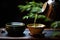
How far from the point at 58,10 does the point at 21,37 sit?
2.03 ft

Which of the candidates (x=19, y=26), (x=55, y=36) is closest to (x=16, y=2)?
(x=19, y=26)

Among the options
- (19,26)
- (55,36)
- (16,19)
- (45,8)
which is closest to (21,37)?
(19,26)

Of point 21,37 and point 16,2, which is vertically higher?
point 16,2

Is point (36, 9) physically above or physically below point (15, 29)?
above

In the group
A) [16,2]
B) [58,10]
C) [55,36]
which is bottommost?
[55,36]

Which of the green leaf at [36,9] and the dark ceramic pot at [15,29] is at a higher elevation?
the green leaf at [36,9]

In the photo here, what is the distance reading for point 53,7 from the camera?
1633 millimetres

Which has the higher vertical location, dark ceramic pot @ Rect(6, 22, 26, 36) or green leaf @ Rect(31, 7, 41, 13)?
green leaf @ Rect(31, 7, 41, 13)

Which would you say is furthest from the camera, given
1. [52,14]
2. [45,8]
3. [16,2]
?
[16,2]

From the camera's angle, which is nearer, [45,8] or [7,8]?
[45,8]

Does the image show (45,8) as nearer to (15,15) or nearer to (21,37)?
(21,37)

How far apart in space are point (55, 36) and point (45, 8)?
346mm

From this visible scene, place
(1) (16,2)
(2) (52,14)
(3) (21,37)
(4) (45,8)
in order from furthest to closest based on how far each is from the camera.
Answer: (1) (16,2) < (2) (52,14) < (4) (45,8) < (3) (21,37)

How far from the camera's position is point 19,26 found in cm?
141
